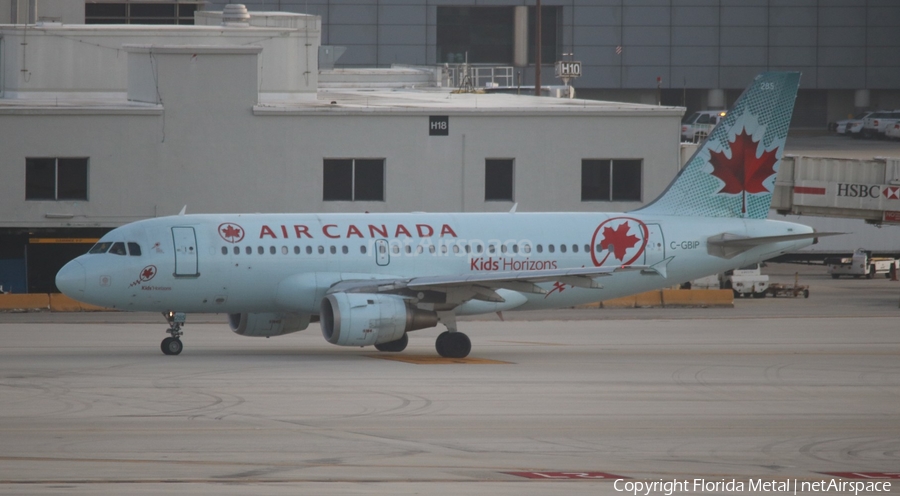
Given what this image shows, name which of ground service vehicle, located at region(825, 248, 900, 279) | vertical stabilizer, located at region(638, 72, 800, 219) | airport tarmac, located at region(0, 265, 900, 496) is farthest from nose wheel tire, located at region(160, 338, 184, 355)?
ground service vehicle, located at region(825, 248, 900, 279)

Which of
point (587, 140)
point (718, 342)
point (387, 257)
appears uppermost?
point (587, 140)

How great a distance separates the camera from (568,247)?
33.2 metres

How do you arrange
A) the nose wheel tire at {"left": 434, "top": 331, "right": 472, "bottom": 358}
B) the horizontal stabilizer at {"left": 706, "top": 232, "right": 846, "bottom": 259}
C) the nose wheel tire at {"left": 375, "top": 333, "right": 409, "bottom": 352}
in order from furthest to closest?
1. the horizontal stabilizer at {"left": 706, "top": 232, "right": 846, "bottom": 259}
2. the nose wheel tire at {"left": 375, "top": 333, "right": 409, "bottom": 352}
3. the nose wheel tire at {"left": 434, "top": 331, "right": 472, "bottom": 358}

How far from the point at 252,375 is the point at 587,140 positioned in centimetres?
2374

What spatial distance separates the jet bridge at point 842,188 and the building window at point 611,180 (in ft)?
19.3

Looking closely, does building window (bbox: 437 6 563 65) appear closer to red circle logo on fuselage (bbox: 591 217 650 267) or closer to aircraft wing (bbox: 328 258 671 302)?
red circle logo on fuselage (bbox: 591 217 650 267)

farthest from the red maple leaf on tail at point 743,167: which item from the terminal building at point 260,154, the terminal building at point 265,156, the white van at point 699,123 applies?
the white van at point 699,123

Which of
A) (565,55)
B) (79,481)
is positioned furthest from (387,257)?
(565,55)

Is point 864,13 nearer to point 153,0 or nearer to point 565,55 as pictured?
point 565,55

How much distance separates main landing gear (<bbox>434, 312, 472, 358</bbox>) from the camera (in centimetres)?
3105

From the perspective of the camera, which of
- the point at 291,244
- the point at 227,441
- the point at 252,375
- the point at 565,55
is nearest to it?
the point at 227,441

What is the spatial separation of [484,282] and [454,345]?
7.00ft

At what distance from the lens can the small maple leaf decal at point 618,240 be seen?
3350 centimetres

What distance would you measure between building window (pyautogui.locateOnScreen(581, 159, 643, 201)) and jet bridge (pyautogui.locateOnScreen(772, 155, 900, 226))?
5891 mm
